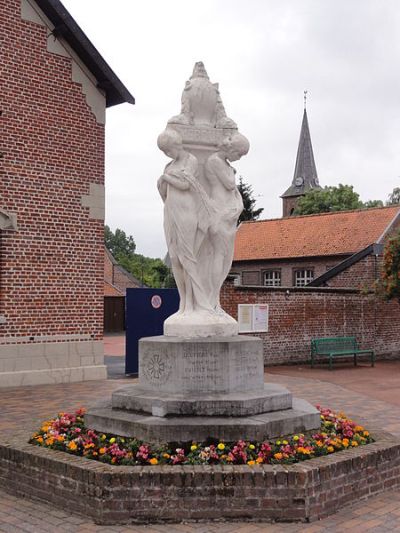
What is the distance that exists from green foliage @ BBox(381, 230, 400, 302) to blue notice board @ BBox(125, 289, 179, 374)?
7231 millimetres

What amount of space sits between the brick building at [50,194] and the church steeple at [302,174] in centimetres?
4672

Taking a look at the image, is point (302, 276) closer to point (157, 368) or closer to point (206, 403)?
point (157, 368)

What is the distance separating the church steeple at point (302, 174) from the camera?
59.5 metres

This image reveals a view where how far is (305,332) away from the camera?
1823 centimetres

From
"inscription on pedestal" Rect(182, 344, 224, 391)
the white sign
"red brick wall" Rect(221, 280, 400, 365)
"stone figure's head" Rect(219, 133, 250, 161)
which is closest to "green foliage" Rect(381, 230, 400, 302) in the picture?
"red brick wall" Rect(221, 280, 400, 365)

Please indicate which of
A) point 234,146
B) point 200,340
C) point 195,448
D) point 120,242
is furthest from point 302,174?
point 120,242

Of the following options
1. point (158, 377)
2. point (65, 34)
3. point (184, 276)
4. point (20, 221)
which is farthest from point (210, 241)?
point (65, 34)

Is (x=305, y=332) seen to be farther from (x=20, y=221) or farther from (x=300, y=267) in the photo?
(x=300, y=267)

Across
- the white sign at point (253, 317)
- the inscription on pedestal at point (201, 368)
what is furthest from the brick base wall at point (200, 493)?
the white sign at point (253, 317)

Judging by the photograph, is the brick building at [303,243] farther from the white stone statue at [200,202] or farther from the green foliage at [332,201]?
the white stone statue at [200,202]

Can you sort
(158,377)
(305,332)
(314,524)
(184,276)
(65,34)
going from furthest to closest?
(305,332), (65,34), (184,276), (158,377), (314,524)

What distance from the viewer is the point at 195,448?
5324 mm

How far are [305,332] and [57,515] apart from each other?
13.8 m

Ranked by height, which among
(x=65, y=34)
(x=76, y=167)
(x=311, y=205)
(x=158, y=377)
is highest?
(x=311, y=205)
